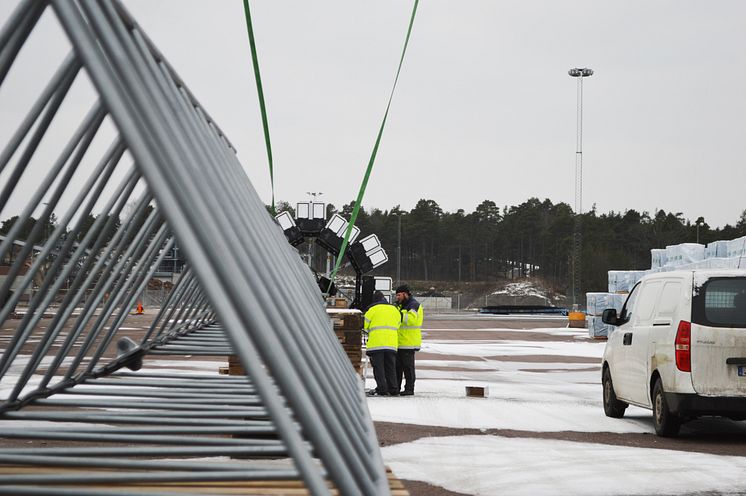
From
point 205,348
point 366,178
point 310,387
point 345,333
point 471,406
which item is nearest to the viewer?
point 310,387

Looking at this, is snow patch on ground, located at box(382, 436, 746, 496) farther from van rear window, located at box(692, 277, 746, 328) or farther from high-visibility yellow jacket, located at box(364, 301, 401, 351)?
high-visibility yellow jacket, located at box(364, 301, 401, 351)

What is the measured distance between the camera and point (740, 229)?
396ft

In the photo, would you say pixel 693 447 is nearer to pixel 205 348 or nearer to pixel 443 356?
pixel 205 348

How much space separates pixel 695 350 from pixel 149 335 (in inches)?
215

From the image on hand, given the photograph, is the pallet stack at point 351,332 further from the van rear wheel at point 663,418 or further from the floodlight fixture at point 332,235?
the floodlight fixture at point 332,235

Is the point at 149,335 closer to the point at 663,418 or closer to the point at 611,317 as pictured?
the point at 663,418

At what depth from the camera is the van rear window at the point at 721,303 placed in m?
9.22

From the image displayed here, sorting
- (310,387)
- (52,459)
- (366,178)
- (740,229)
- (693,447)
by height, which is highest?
(740,229)

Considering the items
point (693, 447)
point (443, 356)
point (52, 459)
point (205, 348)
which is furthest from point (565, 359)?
point (52, 459)

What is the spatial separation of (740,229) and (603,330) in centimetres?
9542

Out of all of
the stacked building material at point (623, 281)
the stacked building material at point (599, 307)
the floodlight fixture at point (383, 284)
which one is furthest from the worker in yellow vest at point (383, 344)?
the stacked building material at point (623, 281)

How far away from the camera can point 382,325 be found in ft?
42.6

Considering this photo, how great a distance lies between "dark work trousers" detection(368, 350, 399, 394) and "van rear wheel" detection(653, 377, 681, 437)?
4024mm

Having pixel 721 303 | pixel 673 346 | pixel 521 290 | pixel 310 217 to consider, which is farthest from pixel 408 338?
pixel 521 290
